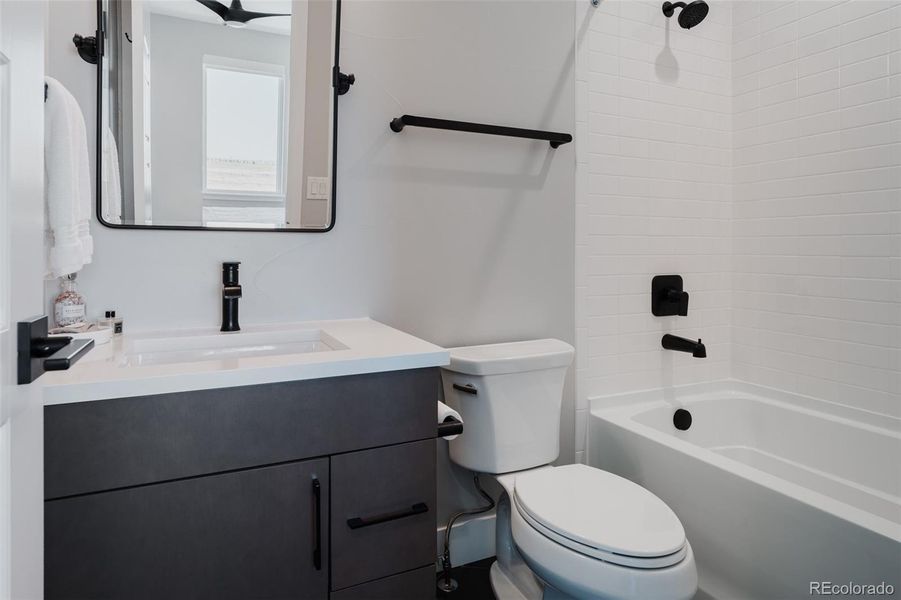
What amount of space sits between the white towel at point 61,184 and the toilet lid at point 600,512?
45.6 inches

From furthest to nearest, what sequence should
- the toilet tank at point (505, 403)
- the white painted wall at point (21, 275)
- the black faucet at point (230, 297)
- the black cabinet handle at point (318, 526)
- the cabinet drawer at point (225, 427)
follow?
the toilet tank at point (505, 403)
the black faucet at point (230, 297)
the black cabinet handle at point (318, 526)
the cabinet drawer at point (225, 427)
the white painted wall at point (21, 275)

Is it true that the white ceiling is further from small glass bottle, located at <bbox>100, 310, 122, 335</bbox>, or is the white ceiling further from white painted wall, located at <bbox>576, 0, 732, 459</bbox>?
white painted wall, located at <bbox>576, 0, 732, 459</bbox>

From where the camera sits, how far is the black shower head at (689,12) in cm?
194

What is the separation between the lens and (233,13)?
4.66ft

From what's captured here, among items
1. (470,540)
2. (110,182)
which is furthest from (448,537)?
(110,182)

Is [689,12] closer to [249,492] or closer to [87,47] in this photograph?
[87,47]

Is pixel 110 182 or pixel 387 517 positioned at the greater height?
pixel 110 182

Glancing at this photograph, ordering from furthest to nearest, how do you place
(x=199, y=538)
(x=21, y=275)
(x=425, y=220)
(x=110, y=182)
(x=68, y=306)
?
(x=425, y=220) < (x=110, y=182) < (x=68, y=306) < (x=199, y=538) < (x=21, y=275)

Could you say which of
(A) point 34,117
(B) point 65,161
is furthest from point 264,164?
(A) point 34,117

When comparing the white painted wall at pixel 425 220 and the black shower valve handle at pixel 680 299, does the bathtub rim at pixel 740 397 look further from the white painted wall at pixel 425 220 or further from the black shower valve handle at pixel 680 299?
the black shower valve handle at pixel 680 299

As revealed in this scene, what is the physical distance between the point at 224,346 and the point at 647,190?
163 centimetres

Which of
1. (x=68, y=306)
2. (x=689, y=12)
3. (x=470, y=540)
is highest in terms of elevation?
(x=689, y=12)

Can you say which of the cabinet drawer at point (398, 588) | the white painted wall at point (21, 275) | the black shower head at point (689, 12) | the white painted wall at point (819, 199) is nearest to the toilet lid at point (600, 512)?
the cabinet drawer at point (398, 588)

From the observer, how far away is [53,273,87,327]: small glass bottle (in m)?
1.22
